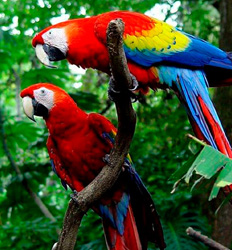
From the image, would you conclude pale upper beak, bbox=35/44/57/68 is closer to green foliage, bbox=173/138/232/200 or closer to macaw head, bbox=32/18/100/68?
macaw head, bbox=32/18/100/68

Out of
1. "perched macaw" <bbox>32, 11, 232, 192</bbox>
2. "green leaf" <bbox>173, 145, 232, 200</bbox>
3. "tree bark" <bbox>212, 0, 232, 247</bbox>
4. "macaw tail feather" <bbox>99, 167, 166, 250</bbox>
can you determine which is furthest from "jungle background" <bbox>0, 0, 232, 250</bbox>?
"green leaf" <bbox>173, 145, 232, 200</bbox>

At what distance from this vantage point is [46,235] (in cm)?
254

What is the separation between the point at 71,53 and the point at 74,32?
69 millimetres

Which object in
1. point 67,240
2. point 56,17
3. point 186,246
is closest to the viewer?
point 67,240

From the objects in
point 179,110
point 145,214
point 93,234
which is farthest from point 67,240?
point 179,110

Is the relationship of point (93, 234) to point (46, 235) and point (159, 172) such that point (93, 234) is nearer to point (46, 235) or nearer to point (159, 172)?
point (46, 235)

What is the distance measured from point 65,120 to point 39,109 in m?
0.10

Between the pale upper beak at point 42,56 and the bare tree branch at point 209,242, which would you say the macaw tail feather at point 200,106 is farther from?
the pale upper beak at point 42,56

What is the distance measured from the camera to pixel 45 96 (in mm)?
1593

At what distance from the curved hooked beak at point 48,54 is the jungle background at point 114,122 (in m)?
0.92

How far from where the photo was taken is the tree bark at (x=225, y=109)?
239 cm

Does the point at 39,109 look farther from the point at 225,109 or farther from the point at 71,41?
the point at 225,109

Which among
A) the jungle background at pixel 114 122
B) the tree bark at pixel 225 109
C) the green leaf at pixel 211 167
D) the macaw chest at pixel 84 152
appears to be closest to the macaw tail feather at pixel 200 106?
the green leaf at pixel 211 167

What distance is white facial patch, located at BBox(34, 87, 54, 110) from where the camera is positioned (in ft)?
5.19
